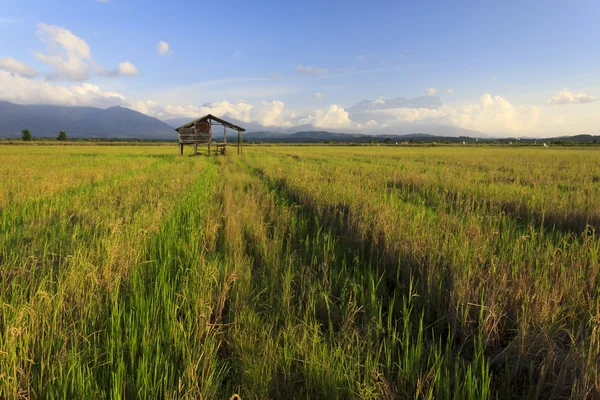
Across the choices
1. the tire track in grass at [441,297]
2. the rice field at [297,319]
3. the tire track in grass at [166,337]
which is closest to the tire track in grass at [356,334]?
the rice field at [297,319]

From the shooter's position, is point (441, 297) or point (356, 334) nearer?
point (356, 334)

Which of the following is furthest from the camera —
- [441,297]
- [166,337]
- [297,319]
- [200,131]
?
[200,131]

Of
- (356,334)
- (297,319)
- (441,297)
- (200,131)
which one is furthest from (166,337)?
(200,131)

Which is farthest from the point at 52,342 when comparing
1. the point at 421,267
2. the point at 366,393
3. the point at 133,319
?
the point at 421,267

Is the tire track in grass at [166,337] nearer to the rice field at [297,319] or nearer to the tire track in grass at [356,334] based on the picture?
the rice field at [297,319]

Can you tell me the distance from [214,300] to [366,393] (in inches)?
62.3

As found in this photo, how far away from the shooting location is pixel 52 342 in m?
1.93

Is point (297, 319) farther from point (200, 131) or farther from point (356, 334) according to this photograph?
point (200, 131)

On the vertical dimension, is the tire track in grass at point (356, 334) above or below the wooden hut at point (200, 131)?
below

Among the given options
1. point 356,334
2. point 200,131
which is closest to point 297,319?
point 356,334

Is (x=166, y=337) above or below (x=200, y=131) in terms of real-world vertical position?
below

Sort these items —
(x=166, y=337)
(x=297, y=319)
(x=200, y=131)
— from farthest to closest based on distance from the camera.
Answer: (x=200, y=131) → (x=297, y=319) → (x=166, y=337)

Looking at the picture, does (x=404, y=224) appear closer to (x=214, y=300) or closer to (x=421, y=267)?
(x=421, y=267)

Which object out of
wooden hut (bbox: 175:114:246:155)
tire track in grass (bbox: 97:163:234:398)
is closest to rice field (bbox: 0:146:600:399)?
tire track in grass (bbox: 97:163:234:398)
